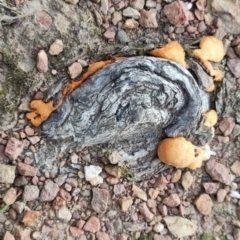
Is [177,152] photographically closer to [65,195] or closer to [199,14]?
[65,195]

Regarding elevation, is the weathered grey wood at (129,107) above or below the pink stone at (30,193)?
above

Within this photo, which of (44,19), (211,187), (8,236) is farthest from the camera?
(211,187)

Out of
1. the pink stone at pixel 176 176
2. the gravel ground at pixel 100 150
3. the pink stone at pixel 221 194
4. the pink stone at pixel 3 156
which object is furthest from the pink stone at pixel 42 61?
the pink stone at pixel 221 194

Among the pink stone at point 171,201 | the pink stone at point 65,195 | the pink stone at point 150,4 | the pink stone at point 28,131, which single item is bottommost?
the pink stone at point 171,201

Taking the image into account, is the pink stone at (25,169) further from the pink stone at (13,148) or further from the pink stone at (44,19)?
the pink stone at (44,19)

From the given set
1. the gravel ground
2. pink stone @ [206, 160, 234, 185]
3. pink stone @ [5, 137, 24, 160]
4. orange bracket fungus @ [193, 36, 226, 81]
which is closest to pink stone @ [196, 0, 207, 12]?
the gravel ground

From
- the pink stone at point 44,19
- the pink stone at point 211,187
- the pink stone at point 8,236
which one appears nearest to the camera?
the pink stone at point 8,236

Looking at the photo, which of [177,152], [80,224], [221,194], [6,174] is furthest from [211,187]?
[6,174]

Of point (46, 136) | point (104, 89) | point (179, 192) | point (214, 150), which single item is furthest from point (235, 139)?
point (46, 136)
